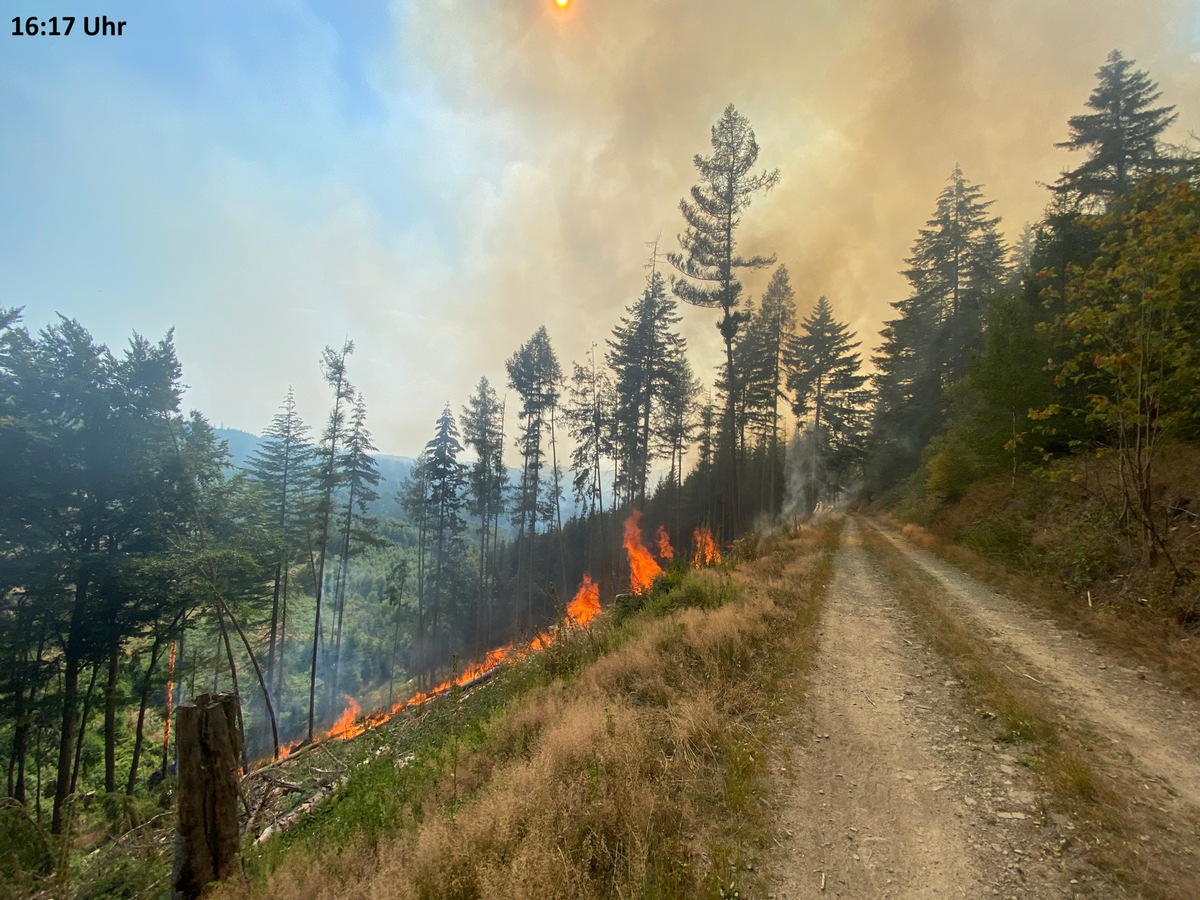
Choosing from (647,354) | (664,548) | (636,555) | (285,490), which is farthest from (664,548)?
(285,490)

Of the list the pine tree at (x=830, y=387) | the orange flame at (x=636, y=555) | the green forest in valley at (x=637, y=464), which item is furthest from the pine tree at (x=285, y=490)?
the pine tree at (x=830, y=387)

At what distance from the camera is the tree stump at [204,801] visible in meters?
3.49

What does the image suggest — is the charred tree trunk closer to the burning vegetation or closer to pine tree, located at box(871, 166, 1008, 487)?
the burning vegetation

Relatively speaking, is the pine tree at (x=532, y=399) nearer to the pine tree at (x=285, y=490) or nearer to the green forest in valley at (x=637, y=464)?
the green forest in valley at (x=637, y=464)

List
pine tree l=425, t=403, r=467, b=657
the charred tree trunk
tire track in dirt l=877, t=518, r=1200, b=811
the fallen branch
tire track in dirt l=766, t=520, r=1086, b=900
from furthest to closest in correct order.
A: pine tree l=425, t=403, r=467, b=657 → the charred tree trunk → the fallen branch → tire track in dirt l=877, t=518, r=1200, b=811 → tire track in dirt l=766, t=520, r=1086, b=900

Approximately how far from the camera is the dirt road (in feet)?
9.94

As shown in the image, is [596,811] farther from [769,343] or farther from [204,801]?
[769,343]

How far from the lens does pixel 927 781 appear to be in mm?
4020

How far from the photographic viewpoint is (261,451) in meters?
28.6

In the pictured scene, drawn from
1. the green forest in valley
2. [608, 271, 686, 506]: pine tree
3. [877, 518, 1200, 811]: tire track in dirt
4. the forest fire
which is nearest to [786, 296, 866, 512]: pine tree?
the green forest in valley

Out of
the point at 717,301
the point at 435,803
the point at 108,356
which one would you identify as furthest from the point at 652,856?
the point at 108,356

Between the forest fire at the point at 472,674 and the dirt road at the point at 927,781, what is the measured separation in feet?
18.4

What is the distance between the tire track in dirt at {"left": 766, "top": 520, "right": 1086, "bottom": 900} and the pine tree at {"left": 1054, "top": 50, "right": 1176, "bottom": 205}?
29014 millimetres

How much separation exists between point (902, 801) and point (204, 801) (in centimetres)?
612
